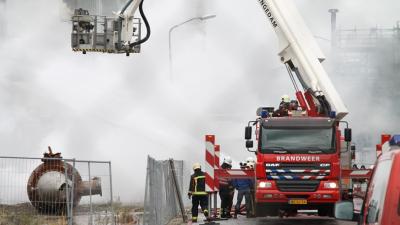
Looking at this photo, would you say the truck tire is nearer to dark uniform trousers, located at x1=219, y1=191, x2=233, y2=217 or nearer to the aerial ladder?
dark uniform trousers, located at x1=219, y1=191, x2=233, y2=217

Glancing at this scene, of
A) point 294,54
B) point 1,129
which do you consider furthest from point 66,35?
point 294,54

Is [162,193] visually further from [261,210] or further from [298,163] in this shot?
[298,163]

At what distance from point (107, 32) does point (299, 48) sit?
531 centimetres

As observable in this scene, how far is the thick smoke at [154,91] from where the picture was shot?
31484mm

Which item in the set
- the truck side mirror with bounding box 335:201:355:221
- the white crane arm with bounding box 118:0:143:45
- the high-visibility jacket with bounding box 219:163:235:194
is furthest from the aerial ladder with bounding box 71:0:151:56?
the truck side mirror with bounding box 335:201:355:221

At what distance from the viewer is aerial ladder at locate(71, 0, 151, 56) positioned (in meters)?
20.8

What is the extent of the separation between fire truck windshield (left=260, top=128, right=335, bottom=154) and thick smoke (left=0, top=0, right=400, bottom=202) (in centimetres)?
1153

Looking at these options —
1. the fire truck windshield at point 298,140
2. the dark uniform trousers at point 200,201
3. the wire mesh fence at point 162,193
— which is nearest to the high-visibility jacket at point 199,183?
the dark uniform trousers at point 200,201

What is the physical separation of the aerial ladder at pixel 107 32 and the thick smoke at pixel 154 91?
713 cm

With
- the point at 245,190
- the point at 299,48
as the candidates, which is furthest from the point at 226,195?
the point at 299,48

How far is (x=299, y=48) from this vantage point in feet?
62.3

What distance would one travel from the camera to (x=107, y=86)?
36562mm

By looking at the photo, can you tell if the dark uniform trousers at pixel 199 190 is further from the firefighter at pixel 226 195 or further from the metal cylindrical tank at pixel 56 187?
the metal cylindrical tank at pixel 56 187

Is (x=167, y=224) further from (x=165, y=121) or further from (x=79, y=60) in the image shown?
(x=79, y=60)
